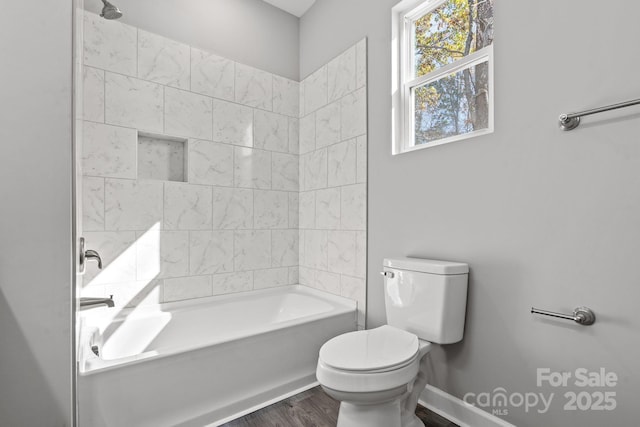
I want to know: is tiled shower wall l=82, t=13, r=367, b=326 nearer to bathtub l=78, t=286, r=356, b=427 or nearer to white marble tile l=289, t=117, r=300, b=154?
white marble tile l=289, t=117, r=300, b=154

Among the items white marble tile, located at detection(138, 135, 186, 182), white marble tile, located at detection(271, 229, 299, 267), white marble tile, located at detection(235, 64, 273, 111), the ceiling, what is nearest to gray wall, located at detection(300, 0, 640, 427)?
white marble tile, located at detection(271, 229, 299, 267)

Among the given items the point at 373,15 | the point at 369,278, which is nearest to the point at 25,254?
the point at 369,278

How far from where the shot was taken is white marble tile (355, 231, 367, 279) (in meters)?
2.36

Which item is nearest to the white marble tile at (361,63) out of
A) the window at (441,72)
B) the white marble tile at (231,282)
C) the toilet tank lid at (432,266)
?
the window at (441,72)

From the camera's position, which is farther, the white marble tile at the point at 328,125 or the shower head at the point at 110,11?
the white marble tile at the point at 328,125

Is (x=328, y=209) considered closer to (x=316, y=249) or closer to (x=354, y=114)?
(x=316, y=249)

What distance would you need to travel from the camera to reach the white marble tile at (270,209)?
110 inches

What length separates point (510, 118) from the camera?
1557 mm

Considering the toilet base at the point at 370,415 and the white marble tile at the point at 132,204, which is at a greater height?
the white marble tile at the point at 132,204

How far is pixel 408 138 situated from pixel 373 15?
0.91m

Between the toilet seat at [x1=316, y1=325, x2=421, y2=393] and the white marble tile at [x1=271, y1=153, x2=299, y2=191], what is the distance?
5.29ft

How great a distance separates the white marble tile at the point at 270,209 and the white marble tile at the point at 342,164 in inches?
19.8

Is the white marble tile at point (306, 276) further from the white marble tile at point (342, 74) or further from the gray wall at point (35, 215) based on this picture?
the gray wall at point (35, 215)

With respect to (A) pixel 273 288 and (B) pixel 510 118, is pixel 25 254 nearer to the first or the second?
(B) pixel 510 118
